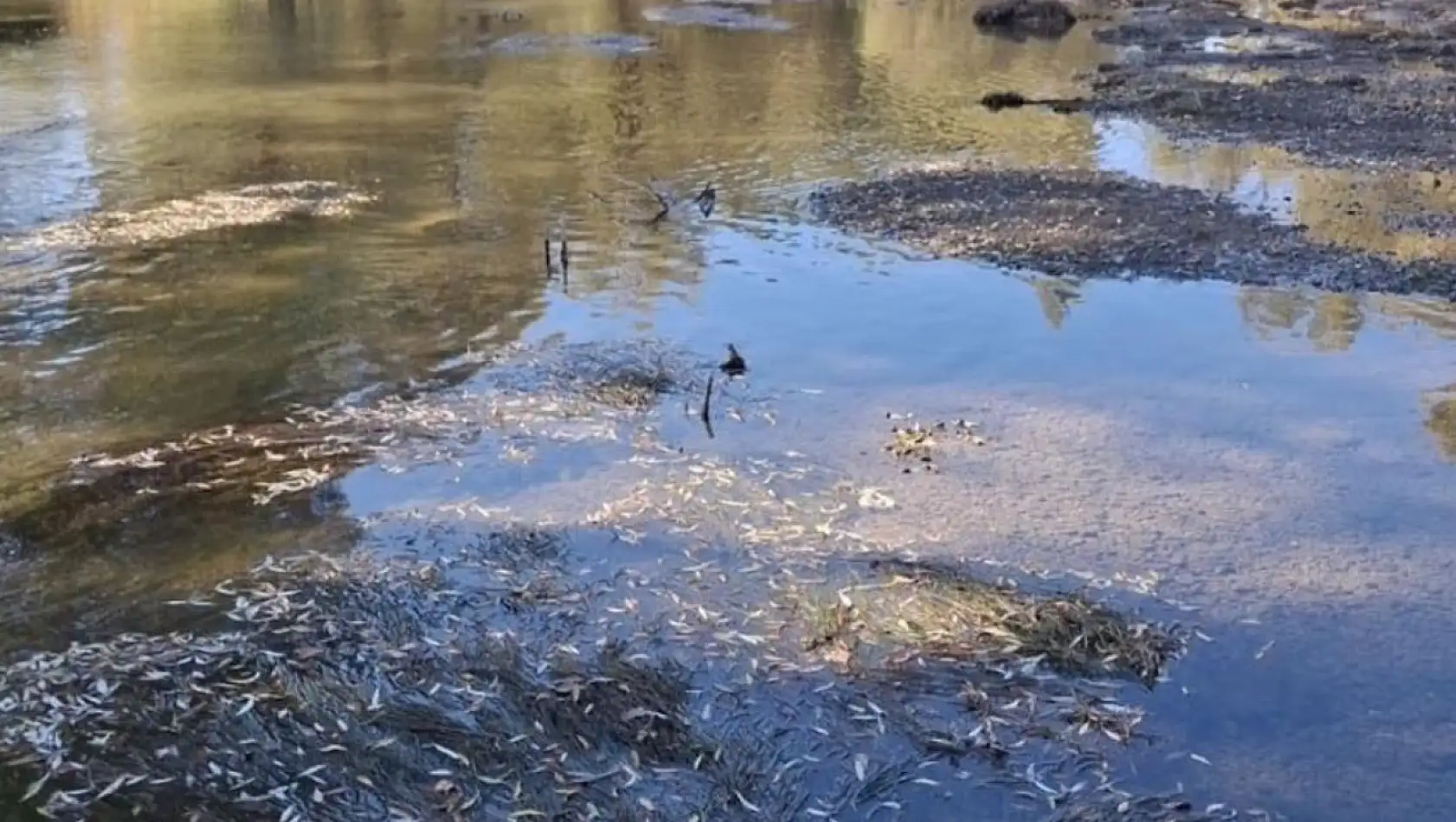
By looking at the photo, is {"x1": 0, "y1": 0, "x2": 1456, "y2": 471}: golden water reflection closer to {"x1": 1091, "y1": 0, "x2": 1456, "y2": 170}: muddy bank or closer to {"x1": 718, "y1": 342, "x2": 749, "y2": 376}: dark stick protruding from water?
{"x1": 1091, "y1": 0, "x2": 1456, "y2": 170}: muddy bank

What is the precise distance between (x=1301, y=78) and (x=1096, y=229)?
53.4ft

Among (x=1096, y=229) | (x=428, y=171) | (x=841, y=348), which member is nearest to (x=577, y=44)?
(x=428, y=171)

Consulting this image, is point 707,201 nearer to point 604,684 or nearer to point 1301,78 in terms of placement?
point 604,684

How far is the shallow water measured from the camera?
8258mm

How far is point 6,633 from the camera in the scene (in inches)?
313

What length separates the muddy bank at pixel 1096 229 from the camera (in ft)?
50.7

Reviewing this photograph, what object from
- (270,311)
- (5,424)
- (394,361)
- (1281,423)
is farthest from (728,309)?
(5,424)

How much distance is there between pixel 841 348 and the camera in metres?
13.4

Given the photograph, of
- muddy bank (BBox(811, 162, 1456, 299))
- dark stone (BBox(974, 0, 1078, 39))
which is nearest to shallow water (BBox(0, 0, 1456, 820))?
muddy bank (BBox(811, 162, 1456, 299))

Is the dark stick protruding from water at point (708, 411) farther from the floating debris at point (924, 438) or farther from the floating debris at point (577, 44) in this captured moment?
the floating debris at point (577, 44)

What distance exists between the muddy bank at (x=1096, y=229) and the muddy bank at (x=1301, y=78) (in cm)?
486

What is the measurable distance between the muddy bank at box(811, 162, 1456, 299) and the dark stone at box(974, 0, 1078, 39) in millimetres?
23983

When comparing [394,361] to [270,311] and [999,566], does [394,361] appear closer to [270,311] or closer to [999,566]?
[270,311]

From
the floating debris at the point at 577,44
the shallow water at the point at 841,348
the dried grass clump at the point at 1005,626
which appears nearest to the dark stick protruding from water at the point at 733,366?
the shallow water at the point at 841,348
